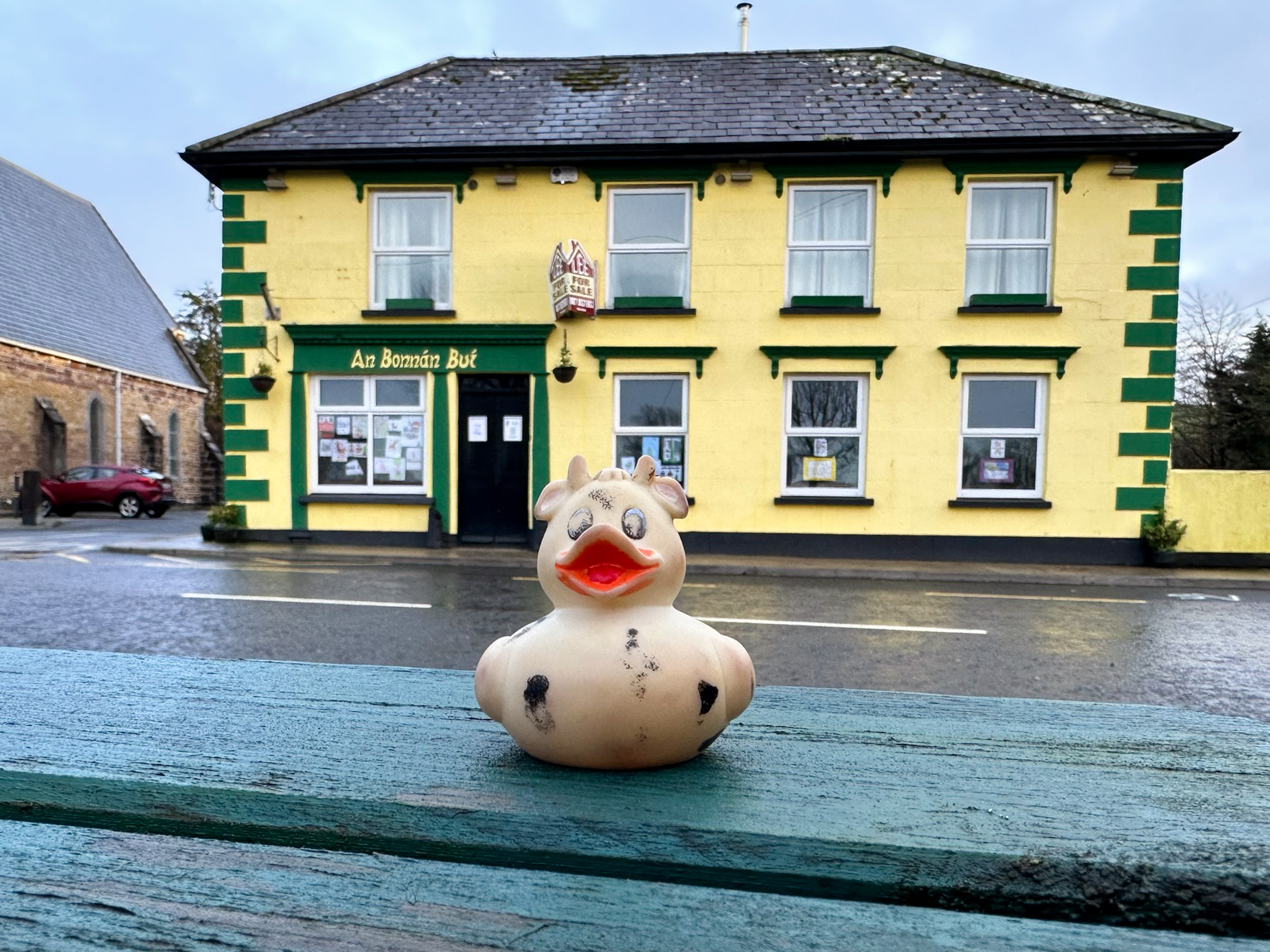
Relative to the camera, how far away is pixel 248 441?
11648 millimetres

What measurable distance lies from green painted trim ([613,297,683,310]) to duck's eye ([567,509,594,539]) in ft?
32.9

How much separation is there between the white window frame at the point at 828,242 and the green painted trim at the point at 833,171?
0.13 meters

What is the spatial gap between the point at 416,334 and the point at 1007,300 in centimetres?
874

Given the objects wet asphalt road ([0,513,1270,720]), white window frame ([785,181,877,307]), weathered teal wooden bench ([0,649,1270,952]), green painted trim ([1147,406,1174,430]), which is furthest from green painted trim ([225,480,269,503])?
green painted trim ([1147,406,1174,430])

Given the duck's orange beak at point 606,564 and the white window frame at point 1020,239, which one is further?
the white window frame at point 1020,239

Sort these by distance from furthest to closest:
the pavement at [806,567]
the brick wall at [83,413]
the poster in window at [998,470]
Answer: the brick wall at [83,413], the poster in window at [998,470], the pavement at [806,567]

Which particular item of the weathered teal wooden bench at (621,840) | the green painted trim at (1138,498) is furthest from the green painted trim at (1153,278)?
the weathered teal wooden bench at (621,840)

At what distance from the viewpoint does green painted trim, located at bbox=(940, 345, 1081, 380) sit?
34.9 feet

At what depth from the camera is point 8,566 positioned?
912 centimetres

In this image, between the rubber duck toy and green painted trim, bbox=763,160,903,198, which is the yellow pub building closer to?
green painted trim, bbox=763,160,903,198

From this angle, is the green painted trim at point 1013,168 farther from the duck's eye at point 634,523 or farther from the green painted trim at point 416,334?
the duck's eye at point 634,523

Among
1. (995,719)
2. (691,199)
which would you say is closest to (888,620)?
(995,719)

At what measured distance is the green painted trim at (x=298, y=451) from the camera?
38.2 ft

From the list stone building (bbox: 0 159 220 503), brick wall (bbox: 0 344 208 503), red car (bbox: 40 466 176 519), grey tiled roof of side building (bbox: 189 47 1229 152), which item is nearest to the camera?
grey tiled roof of side building (bbox: 189 47 1229 152)
